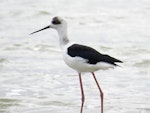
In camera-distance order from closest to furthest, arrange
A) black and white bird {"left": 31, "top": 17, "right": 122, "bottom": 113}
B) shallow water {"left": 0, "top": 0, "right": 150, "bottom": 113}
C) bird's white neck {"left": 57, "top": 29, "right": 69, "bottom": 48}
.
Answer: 1. black and white bird {"left": 31, "top": 17, "right": 122, "bottom": 113}
2. bird's white neck {"left": 57, "top": 29, "right": 69, "bottom": 48}
3. shallow water {"left": 0, "top": 0, "right": 150, "bottom": 113}

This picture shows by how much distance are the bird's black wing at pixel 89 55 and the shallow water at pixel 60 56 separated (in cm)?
90

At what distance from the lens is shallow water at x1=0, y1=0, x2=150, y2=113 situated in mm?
8602

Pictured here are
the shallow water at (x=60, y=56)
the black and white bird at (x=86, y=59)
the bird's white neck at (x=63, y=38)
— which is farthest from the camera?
the shallow water at (x=60, y=56)

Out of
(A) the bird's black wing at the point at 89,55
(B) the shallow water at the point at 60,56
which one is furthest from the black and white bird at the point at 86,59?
(B) the shallow water at the point at 60,56

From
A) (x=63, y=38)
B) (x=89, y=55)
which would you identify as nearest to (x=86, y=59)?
(x=89, y=55)

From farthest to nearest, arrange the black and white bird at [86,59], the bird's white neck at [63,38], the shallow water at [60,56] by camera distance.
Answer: the shallow water at [60,56], the bird's white neck at [63,38], the black and white bird at [86,59]

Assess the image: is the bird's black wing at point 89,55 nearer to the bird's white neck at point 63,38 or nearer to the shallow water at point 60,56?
the bird's white neck at point 63,38

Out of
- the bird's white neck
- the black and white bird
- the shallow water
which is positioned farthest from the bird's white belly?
the shallow water

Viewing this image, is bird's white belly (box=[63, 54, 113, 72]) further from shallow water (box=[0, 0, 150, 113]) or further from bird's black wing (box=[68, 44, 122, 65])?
shallow water (box=[0, 0, 150, 113])

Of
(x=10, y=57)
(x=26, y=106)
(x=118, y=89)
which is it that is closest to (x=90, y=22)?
(x=10, y=57)

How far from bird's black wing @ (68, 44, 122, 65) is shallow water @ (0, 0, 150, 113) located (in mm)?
901

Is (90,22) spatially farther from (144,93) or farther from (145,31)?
(144,93)

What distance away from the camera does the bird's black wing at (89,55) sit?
24.6 feet

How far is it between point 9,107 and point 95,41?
160 inches
